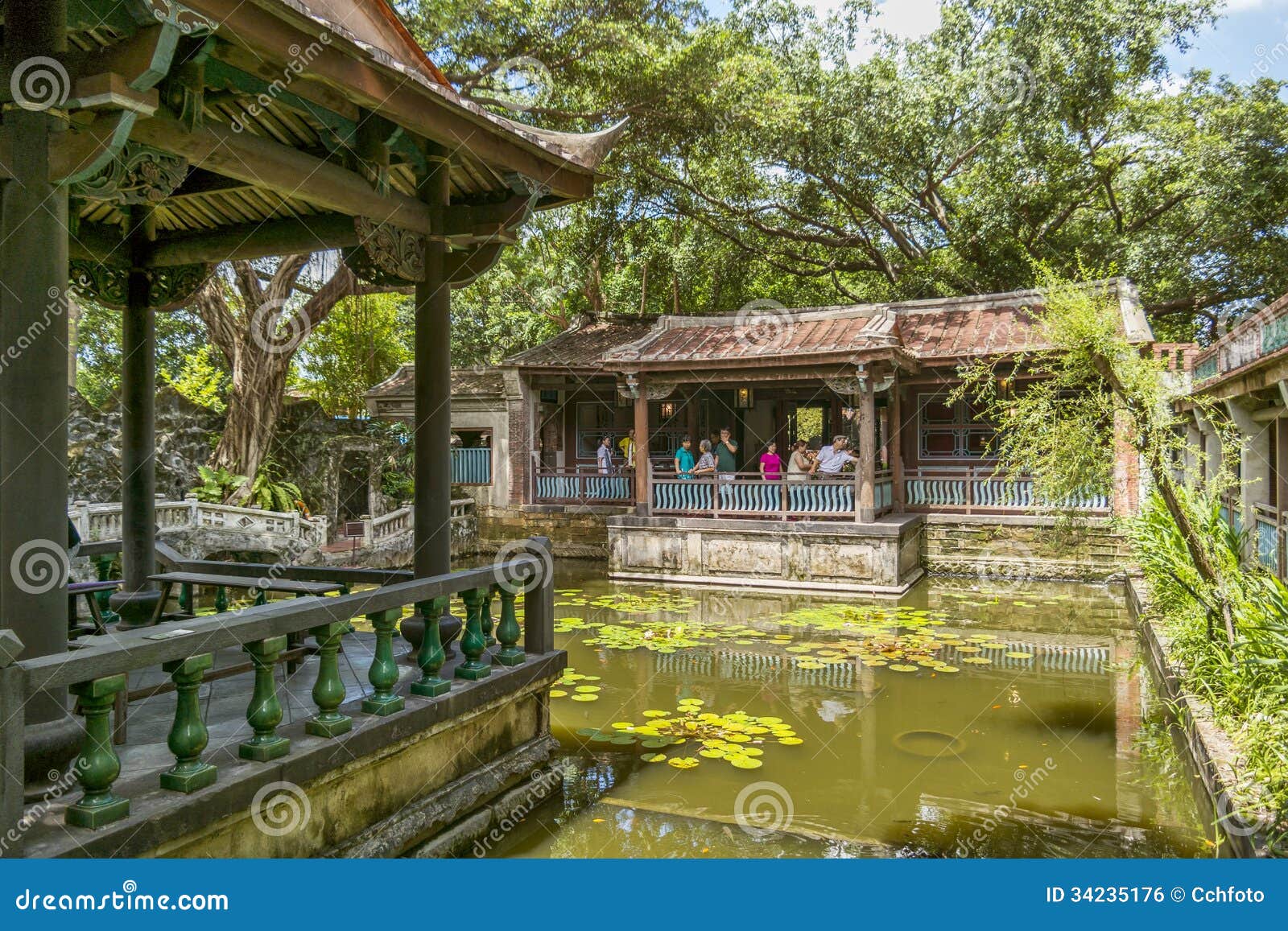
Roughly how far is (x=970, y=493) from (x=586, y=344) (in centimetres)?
820

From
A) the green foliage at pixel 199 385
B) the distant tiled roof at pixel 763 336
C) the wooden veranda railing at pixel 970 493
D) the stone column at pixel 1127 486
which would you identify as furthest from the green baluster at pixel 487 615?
the green foliage at pixel 199 385

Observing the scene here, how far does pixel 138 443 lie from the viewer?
514 cm

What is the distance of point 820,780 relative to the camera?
496 centimetres

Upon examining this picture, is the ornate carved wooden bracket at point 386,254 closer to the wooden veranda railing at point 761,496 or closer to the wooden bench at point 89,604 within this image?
the wooden bench at point 89,604

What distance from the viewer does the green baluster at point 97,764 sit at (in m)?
2.65

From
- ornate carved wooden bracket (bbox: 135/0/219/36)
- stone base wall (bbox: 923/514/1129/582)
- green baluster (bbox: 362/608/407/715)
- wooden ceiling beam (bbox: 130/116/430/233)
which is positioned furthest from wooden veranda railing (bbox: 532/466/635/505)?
ornate carved wooden bracket (bbox: 135/0/219/36)

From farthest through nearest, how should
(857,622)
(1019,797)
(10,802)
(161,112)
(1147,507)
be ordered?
(1147,507)
(857,622)
(1019,797)
(161,112)
(10,802)

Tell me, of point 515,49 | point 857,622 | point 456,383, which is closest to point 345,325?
point 456,383

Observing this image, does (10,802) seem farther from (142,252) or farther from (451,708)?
(142,252)

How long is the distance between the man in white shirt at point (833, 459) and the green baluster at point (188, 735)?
422 inches

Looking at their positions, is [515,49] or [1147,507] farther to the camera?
[515,49]

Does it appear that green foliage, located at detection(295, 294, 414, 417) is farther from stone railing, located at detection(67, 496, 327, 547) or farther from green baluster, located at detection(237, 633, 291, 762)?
green baluster, located at detection(237, 633, 291, 762)

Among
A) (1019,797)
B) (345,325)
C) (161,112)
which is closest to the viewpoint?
(161,112)

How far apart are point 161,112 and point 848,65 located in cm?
1621
